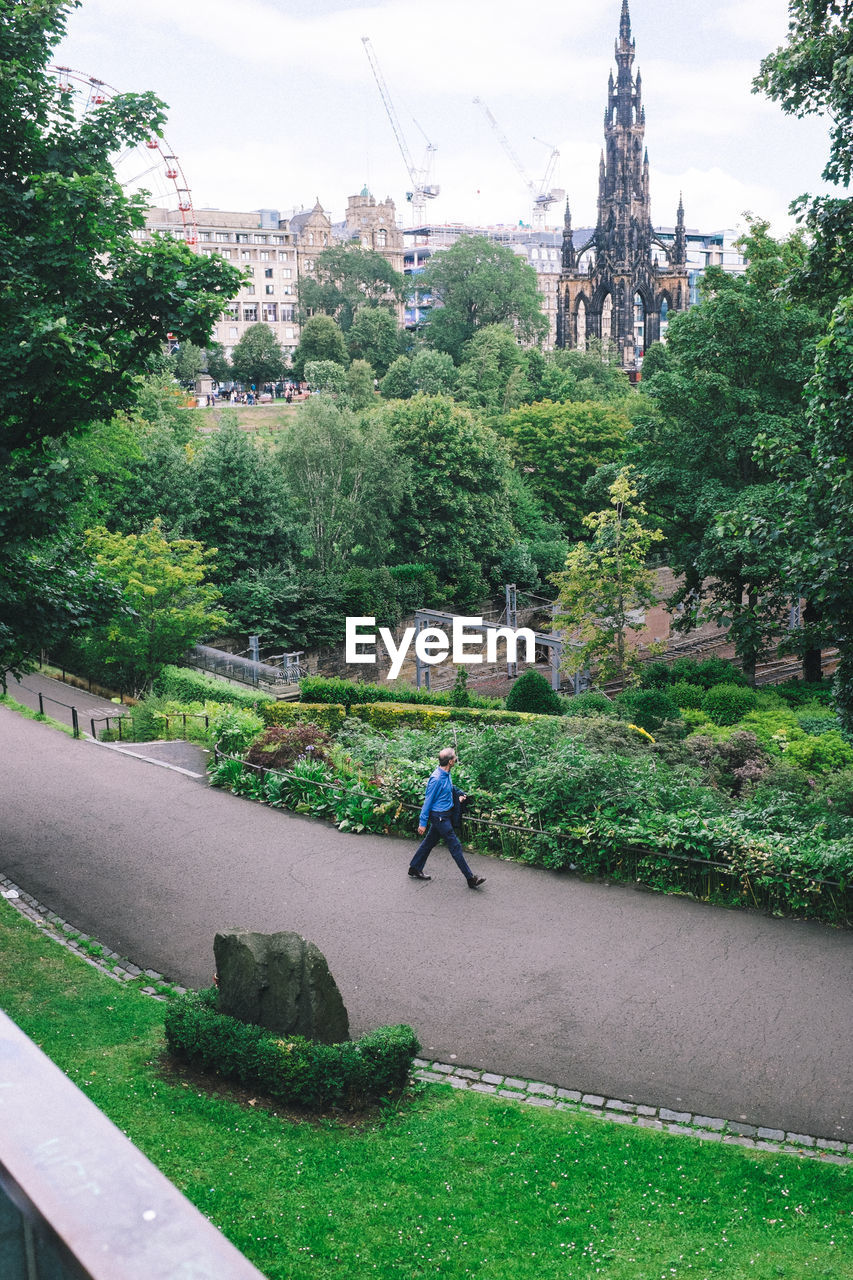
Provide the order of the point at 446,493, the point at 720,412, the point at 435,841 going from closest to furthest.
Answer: the point at 435,841, the point at 720,412, the point at 446,493

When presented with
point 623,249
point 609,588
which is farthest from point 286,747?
point 623,249

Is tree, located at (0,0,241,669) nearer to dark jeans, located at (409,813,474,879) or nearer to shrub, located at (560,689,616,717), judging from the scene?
dark jeans, located at (409,813,474,879)

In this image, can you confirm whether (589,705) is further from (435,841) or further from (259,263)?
(259,263)

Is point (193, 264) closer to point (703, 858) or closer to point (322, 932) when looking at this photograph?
point (322, 932)

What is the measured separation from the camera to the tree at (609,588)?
29.0 metres

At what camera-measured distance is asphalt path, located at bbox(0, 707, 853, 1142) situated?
9.88 metres

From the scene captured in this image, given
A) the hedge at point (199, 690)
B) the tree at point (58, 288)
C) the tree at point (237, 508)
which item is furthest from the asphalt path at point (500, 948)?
the tree at point (237, 508)

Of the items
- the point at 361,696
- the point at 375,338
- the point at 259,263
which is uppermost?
the point at 259,263

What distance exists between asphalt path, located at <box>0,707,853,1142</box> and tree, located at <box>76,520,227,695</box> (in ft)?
35.4

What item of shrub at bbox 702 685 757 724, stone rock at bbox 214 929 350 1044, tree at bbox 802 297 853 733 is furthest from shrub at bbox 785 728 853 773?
stone rock at bbox 214 929 350 1044

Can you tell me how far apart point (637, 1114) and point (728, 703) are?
56.2 feet

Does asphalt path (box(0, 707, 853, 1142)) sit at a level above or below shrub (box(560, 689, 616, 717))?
below

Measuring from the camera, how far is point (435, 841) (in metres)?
14.4

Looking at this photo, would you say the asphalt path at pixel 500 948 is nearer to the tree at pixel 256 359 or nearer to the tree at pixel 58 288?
the tree at pixel 58 288
